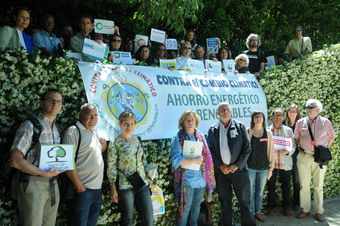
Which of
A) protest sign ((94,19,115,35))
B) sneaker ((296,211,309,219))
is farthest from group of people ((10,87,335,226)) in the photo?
protest sign ((94,19,115,35))

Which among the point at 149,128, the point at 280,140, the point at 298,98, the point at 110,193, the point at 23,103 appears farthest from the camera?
the point at 298,98

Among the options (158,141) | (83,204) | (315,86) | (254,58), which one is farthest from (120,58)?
(315,86)

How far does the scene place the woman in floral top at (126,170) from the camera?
584 cm

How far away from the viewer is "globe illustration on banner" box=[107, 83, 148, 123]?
6.45 m

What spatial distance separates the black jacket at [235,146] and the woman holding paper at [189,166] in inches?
14.3

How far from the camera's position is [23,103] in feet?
17.8

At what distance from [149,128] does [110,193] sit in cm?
120

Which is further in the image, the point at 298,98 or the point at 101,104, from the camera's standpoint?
the point at 298,98

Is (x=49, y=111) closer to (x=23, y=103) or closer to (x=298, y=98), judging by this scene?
(x=23, y=103)

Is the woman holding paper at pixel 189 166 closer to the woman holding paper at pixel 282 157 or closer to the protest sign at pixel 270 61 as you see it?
the woman holding paper at pixel 282 157

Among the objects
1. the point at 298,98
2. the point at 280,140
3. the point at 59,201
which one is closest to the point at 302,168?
the point at 280,140

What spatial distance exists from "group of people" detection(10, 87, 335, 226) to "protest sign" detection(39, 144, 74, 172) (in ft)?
0.23

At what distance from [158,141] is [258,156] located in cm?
177

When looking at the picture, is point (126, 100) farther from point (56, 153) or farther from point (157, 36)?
point (157, 36)
